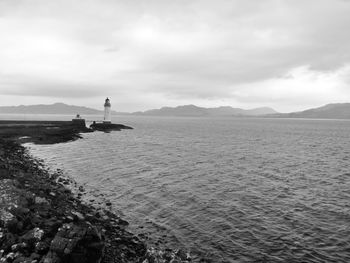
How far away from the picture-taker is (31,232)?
12.5 meters

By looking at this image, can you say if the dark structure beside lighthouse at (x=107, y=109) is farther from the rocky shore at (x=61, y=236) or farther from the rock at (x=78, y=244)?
the rock at (x=78, y=244)

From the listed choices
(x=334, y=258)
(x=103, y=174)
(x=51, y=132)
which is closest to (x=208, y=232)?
(x=334, y=258)

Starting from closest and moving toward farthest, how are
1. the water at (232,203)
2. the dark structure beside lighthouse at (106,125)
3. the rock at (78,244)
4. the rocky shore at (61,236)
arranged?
the rock at (78,244) < the rocky shore at (61,236) < the water at (232,203) < the dark structure beside lighthouse at (106,125)

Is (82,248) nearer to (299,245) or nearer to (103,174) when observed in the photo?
(299,245)

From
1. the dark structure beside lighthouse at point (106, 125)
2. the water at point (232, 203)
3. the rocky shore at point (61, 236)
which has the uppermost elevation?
the dark structure beside lighthouse at point (106, 125)

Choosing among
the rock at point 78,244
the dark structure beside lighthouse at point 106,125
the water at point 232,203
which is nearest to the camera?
the rock at point 78,244

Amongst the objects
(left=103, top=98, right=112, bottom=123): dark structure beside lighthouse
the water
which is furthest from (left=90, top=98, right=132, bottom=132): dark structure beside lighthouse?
the water

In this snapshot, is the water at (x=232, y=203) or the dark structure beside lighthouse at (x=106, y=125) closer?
the water at (x=232, y=203)

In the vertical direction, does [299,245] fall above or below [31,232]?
below

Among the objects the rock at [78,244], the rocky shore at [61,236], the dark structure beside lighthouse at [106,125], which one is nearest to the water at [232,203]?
the rocky shore at [61,236]

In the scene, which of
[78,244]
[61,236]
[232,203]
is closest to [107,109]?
[232,203]

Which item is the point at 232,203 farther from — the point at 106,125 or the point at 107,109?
the point at 106,125

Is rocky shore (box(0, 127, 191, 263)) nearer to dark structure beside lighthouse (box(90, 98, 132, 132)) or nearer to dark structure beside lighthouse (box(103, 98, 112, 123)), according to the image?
dark structure beside lighthouse (box(90, 98, 132, 132))

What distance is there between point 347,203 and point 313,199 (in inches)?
98.1
